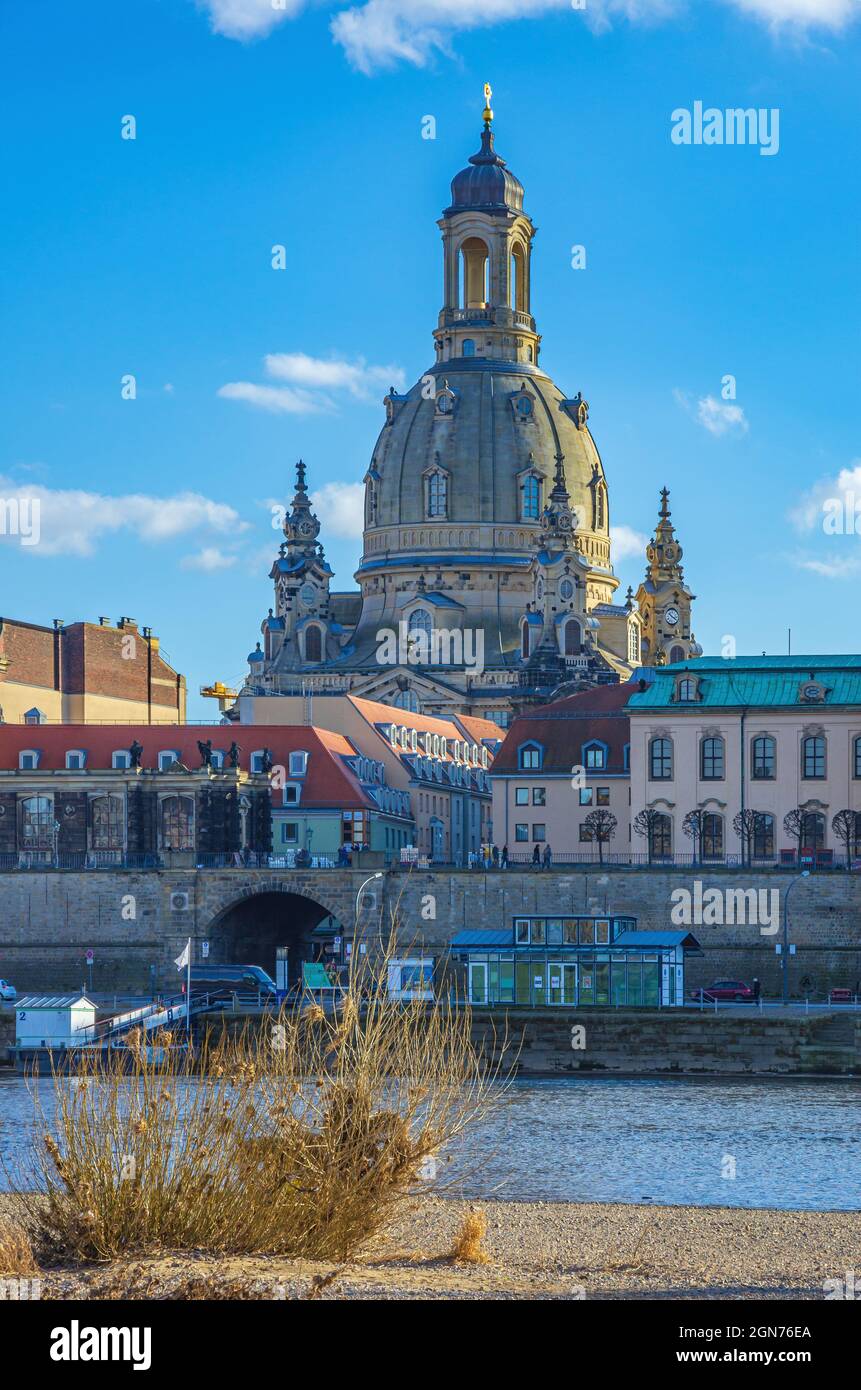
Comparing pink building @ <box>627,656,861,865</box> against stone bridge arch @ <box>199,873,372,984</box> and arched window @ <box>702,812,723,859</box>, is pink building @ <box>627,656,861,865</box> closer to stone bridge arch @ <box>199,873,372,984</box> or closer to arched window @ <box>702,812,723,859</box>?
arched window @ <box>702,812,723,859</box>

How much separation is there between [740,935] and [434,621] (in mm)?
79625

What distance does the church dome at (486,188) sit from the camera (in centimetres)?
17475

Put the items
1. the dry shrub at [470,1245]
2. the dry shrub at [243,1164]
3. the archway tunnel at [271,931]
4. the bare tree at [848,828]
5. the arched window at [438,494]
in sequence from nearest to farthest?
the dry shrub at [243,1164] → the dry shrub at [470,1245] → the bare tree at [848,828] → the archway tunnel at [271,931] → the arched window at [438,494]

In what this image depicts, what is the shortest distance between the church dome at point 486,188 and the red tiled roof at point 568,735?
7957 cm

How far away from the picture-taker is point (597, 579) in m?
170

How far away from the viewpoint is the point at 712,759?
293 feet

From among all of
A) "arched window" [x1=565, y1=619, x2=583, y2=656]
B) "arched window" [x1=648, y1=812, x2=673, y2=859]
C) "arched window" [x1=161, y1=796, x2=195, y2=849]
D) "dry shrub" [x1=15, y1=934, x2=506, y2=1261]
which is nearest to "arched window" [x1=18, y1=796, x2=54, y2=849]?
"arched window" [x1=161, y1=796, x2=195, y2=849]

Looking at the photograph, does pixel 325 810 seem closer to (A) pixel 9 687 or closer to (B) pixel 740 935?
(B) pixel 740 935

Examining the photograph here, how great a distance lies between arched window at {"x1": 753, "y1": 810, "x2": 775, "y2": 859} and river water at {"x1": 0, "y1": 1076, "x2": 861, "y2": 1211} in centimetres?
2165

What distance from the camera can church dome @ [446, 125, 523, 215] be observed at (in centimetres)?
17475

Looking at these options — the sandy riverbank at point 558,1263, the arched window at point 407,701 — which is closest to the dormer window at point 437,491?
the arched window at point 407,701

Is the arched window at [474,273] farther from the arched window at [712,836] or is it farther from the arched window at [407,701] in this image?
the arched window at [712,836]

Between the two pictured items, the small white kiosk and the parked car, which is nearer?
the small white kiosk

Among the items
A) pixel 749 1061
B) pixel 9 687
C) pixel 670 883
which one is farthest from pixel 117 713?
pixel 749 1061
